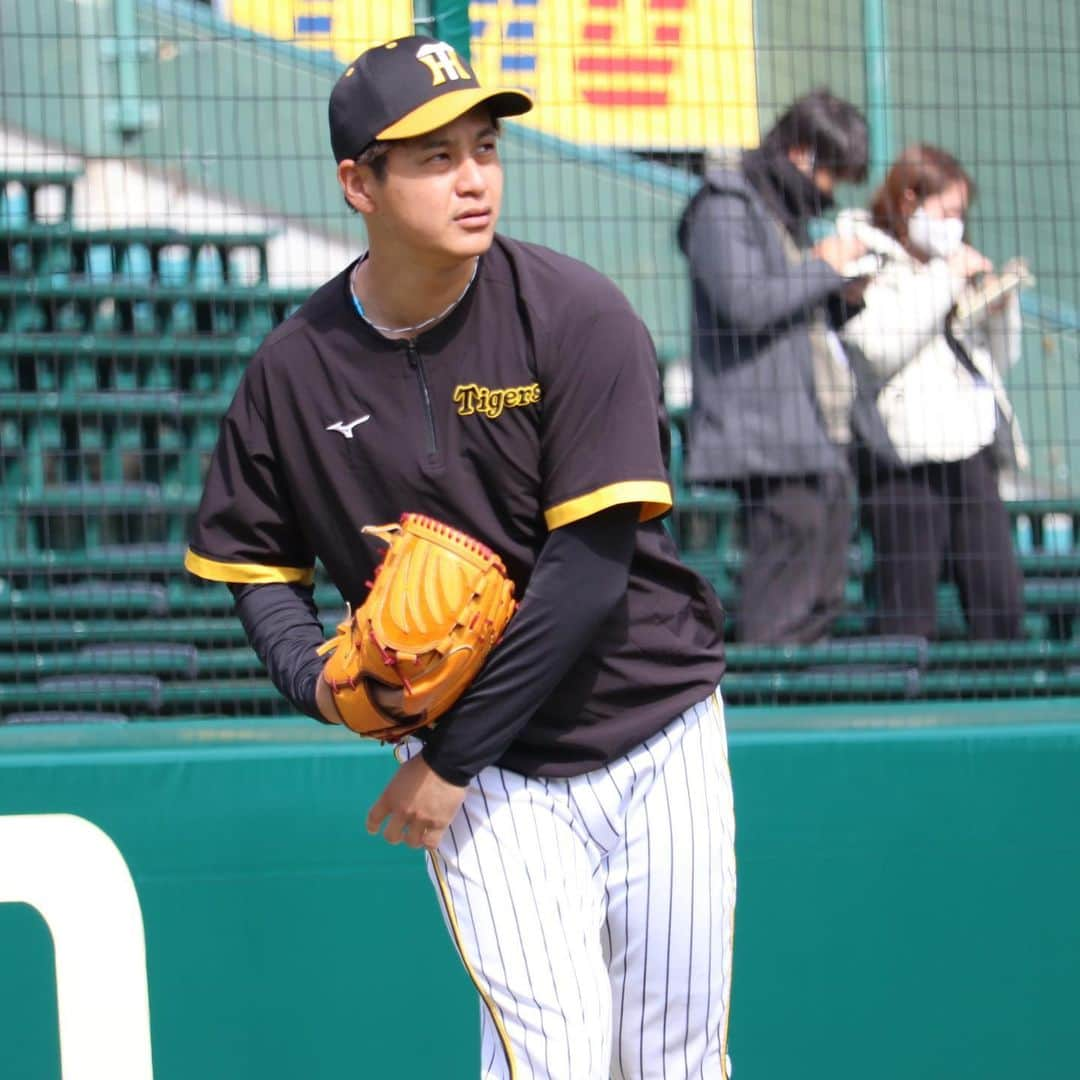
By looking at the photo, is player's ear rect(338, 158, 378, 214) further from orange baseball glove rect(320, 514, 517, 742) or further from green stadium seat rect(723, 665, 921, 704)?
green stadium seat rect(723, 665, 921, 704)

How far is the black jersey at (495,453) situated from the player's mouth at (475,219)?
6.0 inches

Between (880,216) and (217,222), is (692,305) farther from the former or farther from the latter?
(217,222)

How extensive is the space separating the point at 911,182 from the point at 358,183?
6.52ft

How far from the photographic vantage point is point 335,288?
96.3 inches

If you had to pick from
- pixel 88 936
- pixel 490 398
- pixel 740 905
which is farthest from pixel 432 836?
pixel 740 905

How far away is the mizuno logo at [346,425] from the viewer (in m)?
2.34

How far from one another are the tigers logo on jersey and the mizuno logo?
13 centimetres

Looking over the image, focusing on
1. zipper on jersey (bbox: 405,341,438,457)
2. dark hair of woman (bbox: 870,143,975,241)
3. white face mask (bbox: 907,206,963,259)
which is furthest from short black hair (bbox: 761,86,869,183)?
zipper on jersey (bbox: 405,341,438,457)

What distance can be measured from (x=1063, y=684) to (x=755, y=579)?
705 millimetres

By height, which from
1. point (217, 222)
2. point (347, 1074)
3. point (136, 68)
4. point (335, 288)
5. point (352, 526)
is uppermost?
point (136, 68)

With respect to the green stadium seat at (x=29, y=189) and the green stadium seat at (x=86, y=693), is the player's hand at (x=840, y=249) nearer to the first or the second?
the green stadium seat at (x=29, y=189)

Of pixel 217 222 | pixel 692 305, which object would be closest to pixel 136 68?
pixel 217 222

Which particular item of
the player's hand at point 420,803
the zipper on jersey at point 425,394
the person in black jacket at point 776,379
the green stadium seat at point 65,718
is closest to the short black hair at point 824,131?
the person in black jacket at point 776,379

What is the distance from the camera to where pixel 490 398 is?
231cm
